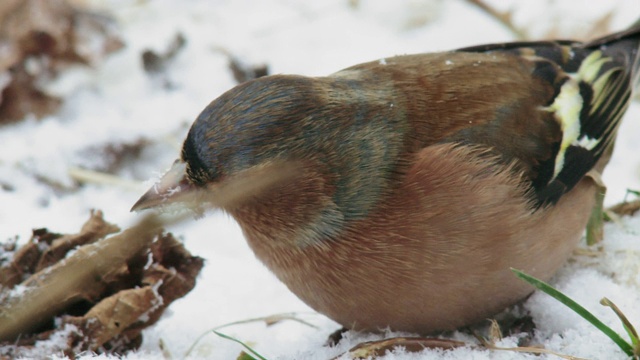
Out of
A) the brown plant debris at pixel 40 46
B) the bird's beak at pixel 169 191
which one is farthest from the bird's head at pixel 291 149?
the brown plant debris at pixel 40 46

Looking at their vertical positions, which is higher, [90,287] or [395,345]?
[90,287]

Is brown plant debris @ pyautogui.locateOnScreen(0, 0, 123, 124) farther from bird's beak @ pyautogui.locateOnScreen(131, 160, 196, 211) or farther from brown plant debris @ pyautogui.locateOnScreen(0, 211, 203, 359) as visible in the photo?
bird's beak @ pyautogui.locateOnScreen(131, 160, 196, 211)

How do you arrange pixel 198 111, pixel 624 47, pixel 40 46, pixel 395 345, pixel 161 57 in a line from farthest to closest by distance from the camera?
pixel 161 57 < pixel 40 46 < pixel 198 111 < pixel 624 47 < pixel 395 345

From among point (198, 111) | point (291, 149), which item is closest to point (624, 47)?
point (291, 149)

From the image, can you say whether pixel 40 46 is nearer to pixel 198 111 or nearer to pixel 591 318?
pixel 198 111

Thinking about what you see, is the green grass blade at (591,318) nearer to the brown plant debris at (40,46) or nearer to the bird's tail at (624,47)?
the bird's tail at (624,47)
